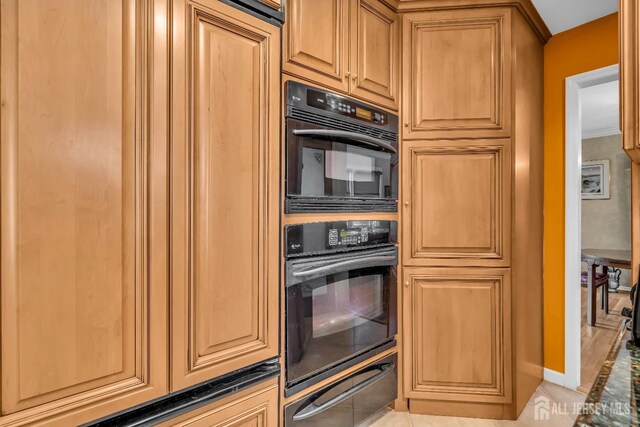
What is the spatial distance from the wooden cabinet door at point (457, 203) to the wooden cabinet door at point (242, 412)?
1068mm

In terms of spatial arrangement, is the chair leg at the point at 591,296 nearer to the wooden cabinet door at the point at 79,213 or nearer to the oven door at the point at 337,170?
the oven door at the point at 337,170

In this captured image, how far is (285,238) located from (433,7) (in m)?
1.55

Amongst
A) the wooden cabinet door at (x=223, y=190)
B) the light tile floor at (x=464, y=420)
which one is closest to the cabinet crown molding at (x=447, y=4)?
the wooden cabinet door at (x=223, y=190)

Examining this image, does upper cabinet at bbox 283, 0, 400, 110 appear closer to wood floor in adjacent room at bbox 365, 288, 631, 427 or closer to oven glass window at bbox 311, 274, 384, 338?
oven glass window at bbox 311, 274, 384, 338

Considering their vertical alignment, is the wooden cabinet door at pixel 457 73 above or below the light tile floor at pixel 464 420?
above

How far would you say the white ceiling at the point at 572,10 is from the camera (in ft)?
6.60

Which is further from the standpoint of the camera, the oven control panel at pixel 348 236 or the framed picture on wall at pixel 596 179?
the framed picture on wall at pixel 596 179

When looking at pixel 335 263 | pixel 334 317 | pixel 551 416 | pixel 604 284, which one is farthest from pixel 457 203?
pixel 604 284

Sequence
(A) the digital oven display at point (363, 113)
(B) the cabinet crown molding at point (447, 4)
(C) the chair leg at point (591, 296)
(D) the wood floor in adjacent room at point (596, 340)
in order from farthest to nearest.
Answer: (C) the chair leg at point (591, 296), (D) the wood floor in adjacent room at point (596, 340), (B) the cabinet crown molding at point (447, 4), (A) the digital oven display at point (363, 113)

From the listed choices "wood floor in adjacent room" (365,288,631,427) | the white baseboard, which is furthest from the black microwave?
the white baseboard

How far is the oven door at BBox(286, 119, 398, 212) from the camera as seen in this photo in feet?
4.71

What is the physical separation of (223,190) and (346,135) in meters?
0.72

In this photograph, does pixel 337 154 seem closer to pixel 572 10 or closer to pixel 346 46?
pixel 346 46

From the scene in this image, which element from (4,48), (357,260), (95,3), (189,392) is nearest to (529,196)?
(357,260)
